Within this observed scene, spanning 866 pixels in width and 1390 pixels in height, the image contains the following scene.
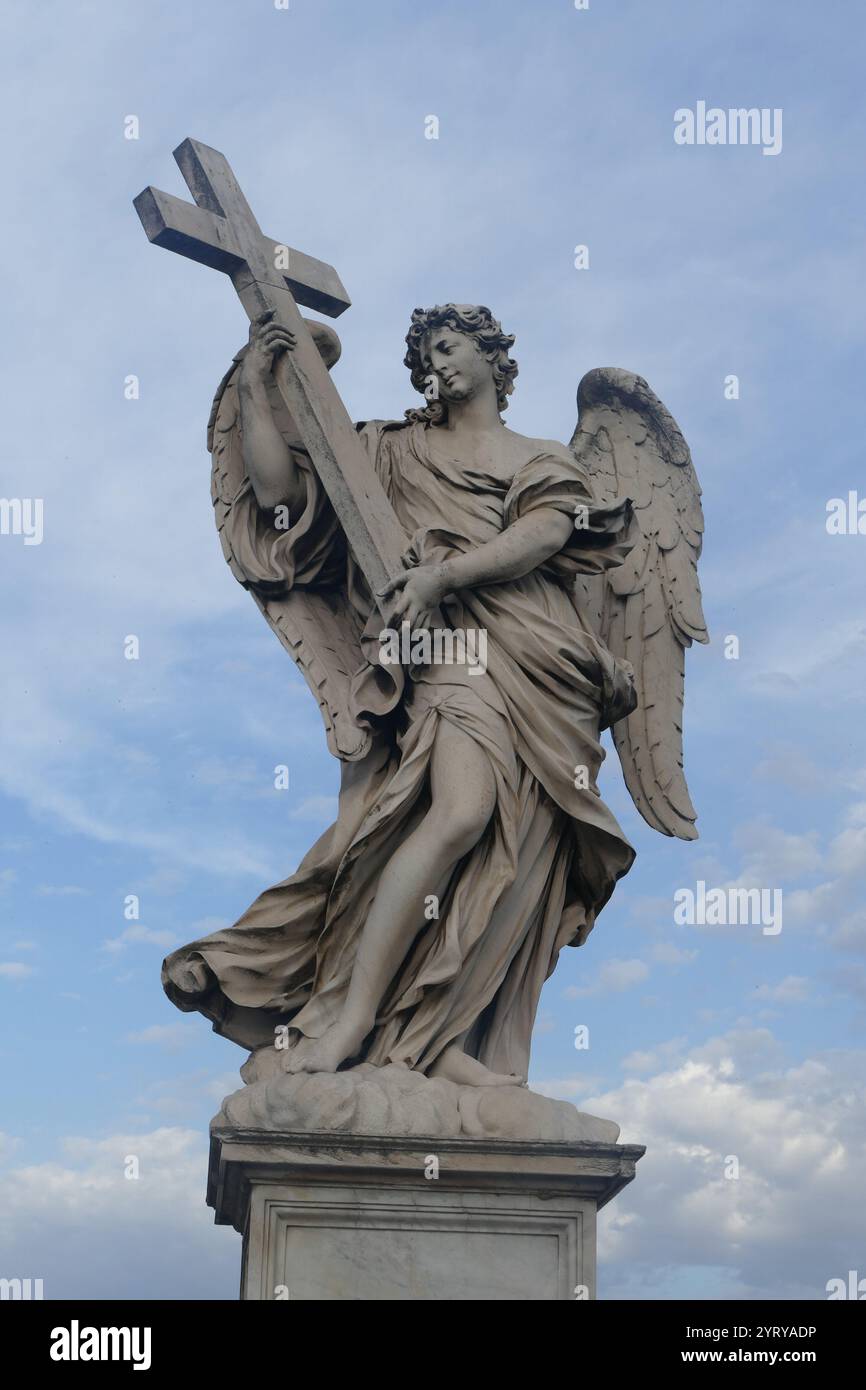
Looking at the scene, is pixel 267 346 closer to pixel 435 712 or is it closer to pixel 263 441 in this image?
pixel 263 441

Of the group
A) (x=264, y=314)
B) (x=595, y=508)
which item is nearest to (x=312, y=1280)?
(x=595, y=508)

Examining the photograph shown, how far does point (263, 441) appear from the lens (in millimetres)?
9094

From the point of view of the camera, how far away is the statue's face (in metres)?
9.30

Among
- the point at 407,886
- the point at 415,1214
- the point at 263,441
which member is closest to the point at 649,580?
the point at 263,441

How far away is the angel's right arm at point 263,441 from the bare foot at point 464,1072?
8.15 ft

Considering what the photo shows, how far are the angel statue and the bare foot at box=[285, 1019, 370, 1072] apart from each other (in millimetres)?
11

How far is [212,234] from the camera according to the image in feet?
30.5

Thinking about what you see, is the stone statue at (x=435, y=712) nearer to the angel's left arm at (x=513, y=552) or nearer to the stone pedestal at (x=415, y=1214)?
the angel's left arm at (x=513, y=552)

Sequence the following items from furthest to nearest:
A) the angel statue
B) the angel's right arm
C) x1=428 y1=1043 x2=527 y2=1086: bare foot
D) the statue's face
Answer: the statue's face → the angel's right arm → the angel statue → x1=428 y1=1043 x2=527 y2=1086: bare foot

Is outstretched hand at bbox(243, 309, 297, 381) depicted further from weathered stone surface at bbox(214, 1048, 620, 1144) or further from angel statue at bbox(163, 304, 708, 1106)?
weathered stone surface at bbox(214, 1048, 620, 1144)

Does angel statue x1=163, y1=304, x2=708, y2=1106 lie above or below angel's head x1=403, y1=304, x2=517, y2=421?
below
